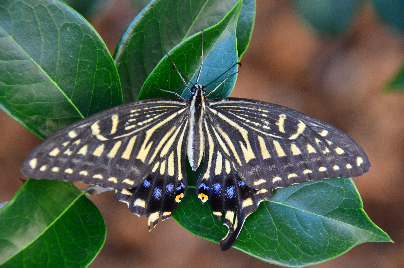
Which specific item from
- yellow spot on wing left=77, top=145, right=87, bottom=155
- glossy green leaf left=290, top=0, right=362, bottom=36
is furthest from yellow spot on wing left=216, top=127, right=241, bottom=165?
glossy green leaf left=290, top=0, right=362, bottom=36

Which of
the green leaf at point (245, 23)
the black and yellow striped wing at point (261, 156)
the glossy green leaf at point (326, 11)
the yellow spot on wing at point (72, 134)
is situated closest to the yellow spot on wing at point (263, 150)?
the black and yellow striped wing at point (261, 156)

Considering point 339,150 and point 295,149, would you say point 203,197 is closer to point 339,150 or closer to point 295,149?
point 295,149

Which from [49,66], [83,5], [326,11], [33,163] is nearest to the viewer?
[33,163]

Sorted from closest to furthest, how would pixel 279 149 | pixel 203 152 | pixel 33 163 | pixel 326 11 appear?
pixel 33 163, pixel 279 149, pixel 203 152, pixel 326 11

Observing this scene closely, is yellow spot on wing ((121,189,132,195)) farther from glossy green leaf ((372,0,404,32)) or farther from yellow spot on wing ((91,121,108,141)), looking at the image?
glossy green leaf ((372,0,404,32))

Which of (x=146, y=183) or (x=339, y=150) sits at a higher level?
(x=339, y=150)

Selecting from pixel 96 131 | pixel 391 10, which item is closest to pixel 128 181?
pixel 96 131

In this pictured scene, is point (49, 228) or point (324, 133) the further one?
point (324, 133)
